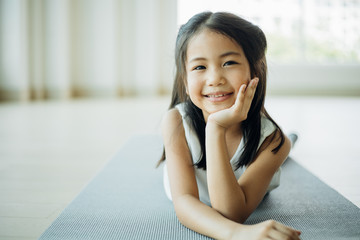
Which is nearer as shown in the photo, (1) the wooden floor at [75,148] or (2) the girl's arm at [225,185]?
(2) the girl's arm at [225,185]

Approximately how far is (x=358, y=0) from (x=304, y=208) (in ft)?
15.4

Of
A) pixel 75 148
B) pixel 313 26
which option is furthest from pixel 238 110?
pixel 313 26

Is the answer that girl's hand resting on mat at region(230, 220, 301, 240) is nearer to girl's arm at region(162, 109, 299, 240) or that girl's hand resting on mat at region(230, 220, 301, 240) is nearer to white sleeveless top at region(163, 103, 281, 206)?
girl's arm at region(162, 109, 299, 240)

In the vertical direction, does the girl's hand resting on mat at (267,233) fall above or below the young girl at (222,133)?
below

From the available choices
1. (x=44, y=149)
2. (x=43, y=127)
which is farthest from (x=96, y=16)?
(x=44, y=149)

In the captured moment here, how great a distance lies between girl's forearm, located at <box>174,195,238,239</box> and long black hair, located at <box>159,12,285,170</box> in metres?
0.14

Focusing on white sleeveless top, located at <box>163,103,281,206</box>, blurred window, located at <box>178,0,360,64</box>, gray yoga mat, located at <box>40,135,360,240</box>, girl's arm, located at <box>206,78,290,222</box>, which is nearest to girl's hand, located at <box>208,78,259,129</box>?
girl's arm, located at <box>206,78,290,222</box>

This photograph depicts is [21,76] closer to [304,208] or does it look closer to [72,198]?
[72,198]

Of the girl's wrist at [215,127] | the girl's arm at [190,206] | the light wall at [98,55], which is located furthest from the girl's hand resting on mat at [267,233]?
the light wall at [98,55]

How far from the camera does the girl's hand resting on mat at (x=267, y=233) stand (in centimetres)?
71

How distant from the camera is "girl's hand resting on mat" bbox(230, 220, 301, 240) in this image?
71 cm

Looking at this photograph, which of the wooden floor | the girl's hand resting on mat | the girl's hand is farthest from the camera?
the wooden floor

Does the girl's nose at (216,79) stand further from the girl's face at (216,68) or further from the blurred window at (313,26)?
the blurred window at (313,26)

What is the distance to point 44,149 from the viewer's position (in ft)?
5.79
